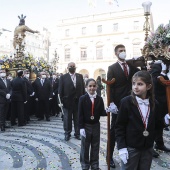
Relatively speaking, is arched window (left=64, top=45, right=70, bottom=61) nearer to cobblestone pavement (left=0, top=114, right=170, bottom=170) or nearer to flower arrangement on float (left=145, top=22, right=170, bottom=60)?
cobblestone pavement (left=0, top=114, right=170, bottom=170)

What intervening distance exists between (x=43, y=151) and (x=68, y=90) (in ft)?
5.47

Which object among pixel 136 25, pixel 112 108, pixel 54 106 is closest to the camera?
pixel 112 108

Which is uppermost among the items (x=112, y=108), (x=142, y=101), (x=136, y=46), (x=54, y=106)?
(x=136, y=46)

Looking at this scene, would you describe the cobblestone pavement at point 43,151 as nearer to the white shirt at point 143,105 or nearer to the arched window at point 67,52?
the white shirt at point 143,105

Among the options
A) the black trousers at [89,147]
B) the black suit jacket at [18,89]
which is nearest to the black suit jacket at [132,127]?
the black trousers at [89,147]

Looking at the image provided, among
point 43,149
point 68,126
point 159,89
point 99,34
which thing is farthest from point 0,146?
point 99,34

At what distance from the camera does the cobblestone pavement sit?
4.36 m

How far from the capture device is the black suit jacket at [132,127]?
2.57 meters

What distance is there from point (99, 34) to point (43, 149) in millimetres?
36321

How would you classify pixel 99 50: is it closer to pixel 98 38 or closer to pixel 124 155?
pixel 98 38

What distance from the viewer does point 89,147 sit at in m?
3.93

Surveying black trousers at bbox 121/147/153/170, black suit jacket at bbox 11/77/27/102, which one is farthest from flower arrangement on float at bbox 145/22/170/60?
black suit jacket at bbox 11/77/27/102

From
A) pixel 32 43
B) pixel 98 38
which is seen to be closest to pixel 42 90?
pixel 98 38

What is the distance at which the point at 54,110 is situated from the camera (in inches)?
432
